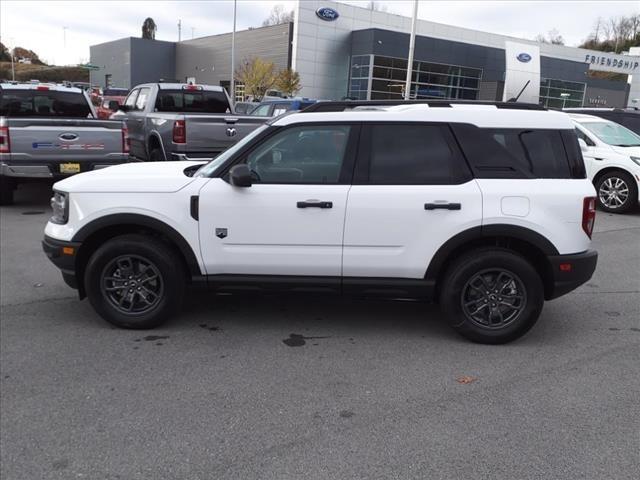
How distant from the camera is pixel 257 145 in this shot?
4617 millimetres

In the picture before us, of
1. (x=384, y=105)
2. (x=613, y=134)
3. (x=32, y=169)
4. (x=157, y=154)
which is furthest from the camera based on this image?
(x=613, y=134)

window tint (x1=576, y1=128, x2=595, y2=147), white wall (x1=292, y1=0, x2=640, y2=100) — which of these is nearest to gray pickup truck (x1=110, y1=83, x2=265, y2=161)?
window tint (x1=576, y1=128, x2=595, y2=147)

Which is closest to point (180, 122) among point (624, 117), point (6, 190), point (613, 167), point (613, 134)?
point (6, 190)

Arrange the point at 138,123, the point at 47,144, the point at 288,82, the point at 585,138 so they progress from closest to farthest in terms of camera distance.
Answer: the point at 47,144, the point at 585,138, the point at 138,123, the point at 288,82

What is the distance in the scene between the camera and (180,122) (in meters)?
10.3

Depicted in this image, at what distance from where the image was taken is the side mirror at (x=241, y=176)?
439cm

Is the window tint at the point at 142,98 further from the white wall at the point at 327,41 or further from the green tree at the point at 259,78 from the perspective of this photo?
the white wall at the point at 327,41

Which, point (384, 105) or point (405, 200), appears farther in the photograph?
point (384, 105)

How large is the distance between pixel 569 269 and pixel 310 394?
2.24 m

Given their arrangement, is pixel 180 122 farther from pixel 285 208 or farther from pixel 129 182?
pixel 285 208

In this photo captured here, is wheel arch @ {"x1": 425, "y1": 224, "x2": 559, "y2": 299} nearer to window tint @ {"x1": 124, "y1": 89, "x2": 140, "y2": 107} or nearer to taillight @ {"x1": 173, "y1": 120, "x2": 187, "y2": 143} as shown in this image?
taillight @ {"x1": 173, "y1": 120, "x2": 187, "y2": 143}

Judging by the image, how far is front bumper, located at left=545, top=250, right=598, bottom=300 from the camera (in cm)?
453

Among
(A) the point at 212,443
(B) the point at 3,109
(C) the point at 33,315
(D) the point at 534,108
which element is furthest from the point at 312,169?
(B) the point at 3,109

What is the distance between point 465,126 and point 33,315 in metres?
3.95
